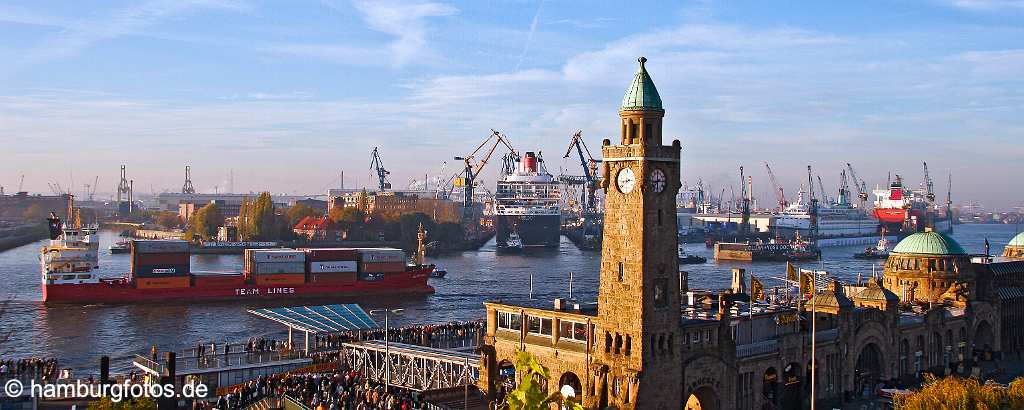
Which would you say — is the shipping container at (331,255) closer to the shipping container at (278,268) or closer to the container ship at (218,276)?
the container ship at (218,276)

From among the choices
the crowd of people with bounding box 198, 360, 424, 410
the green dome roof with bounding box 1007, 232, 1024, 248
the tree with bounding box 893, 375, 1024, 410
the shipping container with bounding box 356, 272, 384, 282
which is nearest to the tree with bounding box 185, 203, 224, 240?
the shipping container with bounding box 356, 272, 384, 282

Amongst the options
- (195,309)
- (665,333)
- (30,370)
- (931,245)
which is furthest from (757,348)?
(195,309)

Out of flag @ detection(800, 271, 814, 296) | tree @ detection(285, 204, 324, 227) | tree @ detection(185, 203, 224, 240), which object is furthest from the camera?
tree @ detection(285, 204, 324, 227)

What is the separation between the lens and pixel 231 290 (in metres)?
89.3

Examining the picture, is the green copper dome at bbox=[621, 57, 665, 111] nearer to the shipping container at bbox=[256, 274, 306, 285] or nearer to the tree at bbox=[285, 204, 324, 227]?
the shipping container at bbox=[256, 274, 306, 285]

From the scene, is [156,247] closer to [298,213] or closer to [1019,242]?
[1019,242]

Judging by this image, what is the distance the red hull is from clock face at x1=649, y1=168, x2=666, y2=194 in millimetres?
62102

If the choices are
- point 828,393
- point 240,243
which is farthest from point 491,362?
point 240,243

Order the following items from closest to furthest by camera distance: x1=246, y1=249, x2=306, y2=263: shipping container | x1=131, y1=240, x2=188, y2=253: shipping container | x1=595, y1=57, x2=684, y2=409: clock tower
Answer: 1. x1=595, y1=57, x2=684, y2=409: clock tower
2. x1=131, y1=240, x2=188, y2=253: shipping container
3. x1=246, y1=249, x2=306, y2=263: shipping container

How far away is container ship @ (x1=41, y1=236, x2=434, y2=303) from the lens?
83562mm

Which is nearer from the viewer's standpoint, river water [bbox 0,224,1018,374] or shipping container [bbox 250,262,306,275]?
river water [bbox 0,224,1018,374]

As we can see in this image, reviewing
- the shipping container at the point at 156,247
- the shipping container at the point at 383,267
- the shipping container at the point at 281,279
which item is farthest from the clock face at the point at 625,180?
the shipping container at the point at 383,267

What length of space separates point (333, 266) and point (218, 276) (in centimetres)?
1064

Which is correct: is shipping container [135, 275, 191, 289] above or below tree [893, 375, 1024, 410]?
below
